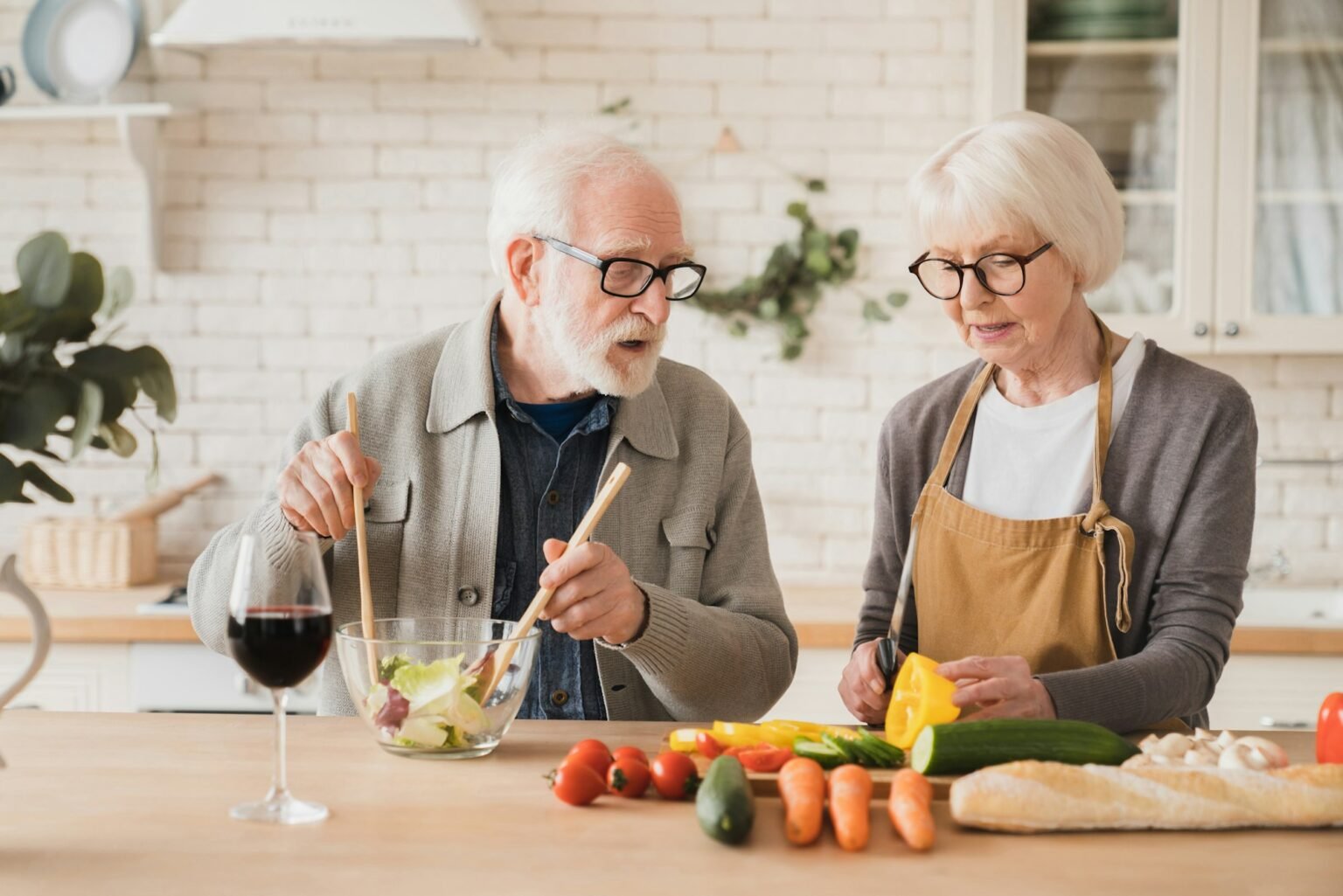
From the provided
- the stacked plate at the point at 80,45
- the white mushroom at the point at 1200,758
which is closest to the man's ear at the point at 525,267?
the white mushroom at the point at 1200,758

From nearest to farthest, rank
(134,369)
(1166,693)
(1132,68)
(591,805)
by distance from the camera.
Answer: (134,369)
(591,805)
(1166,693)
(1132,68)

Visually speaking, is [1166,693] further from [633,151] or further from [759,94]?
[759,94]

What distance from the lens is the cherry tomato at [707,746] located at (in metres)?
1.56

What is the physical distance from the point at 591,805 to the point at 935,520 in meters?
0.89

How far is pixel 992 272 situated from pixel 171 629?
2105mm

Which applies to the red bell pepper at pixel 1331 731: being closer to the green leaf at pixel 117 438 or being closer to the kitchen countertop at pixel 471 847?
the kitchen countertop at pixel 471 847

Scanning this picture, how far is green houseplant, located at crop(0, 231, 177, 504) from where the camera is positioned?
3.85 feet

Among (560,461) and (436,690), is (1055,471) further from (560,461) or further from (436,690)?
(436,690)

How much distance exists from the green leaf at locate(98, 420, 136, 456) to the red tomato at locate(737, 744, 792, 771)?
0.71m

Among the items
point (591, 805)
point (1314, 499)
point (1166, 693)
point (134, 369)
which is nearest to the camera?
point (134, 369)

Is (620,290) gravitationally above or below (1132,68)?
below

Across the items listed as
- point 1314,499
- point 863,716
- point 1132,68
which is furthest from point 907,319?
point 863,716

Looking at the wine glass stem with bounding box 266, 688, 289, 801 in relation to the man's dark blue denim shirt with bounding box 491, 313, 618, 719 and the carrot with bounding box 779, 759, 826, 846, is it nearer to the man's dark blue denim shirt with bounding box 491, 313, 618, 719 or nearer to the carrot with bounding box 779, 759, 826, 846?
the carrot with bounding box 779, 759, 826, 846

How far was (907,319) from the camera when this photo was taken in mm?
3750
